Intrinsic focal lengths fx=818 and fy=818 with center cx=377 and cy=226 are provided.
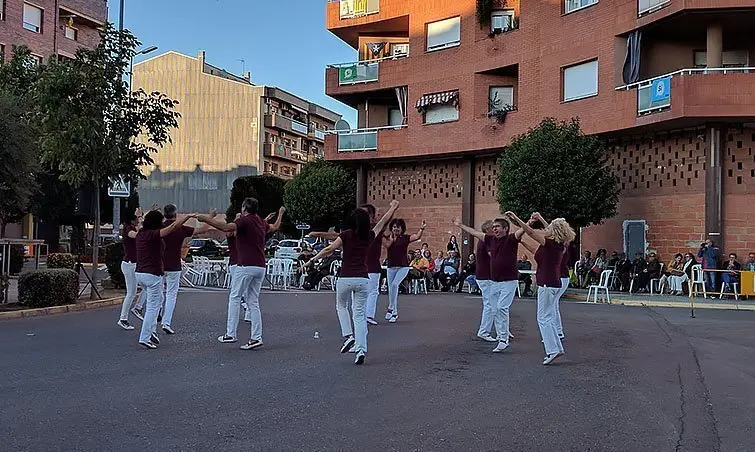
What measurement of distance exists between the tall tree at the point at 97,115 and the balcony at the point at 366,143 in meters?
18.2

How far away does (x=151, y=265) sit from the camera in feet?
36.1

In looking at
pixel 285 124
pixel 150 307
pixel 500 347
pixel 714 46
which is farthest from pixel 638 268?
pixel 285 124

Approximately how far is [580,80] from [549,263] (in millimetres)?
20586

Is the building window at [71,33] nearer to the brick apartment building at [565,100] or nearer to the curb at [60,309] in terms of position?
the brick apartment building at [565,100]

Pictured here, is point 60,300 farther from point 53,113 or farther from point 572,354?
point 572,354

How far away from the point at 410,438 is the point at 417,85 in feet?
101

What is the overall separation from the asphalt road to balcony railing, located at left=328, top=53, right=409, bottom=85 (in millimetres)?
25544

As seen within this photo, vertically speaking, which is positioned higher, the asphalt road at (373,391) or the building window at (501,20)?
the building window at (501,20)

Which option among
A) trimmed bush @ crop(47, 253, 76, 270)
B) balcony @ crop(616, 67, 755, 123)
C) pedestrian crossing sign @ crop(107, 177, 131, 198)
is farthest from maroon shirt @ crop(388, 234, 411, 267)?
balcony @ crop(616, 67, 755, 123)

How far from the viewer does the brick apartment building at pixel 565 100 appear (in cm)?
2489

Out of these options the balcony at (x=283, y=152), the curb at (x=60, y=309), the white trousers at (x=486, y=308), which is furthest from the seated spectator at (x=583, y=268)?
the balcony at (x=283, y=152)

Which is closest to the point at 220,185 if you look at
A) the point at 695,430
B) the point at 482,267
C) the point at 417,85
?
the point at 417,85

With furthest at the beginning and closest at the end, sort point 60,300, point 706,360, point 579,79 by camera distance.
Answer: point 579,79, point 60,300, point 706,360

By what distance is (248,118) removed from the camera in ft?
A: 224
